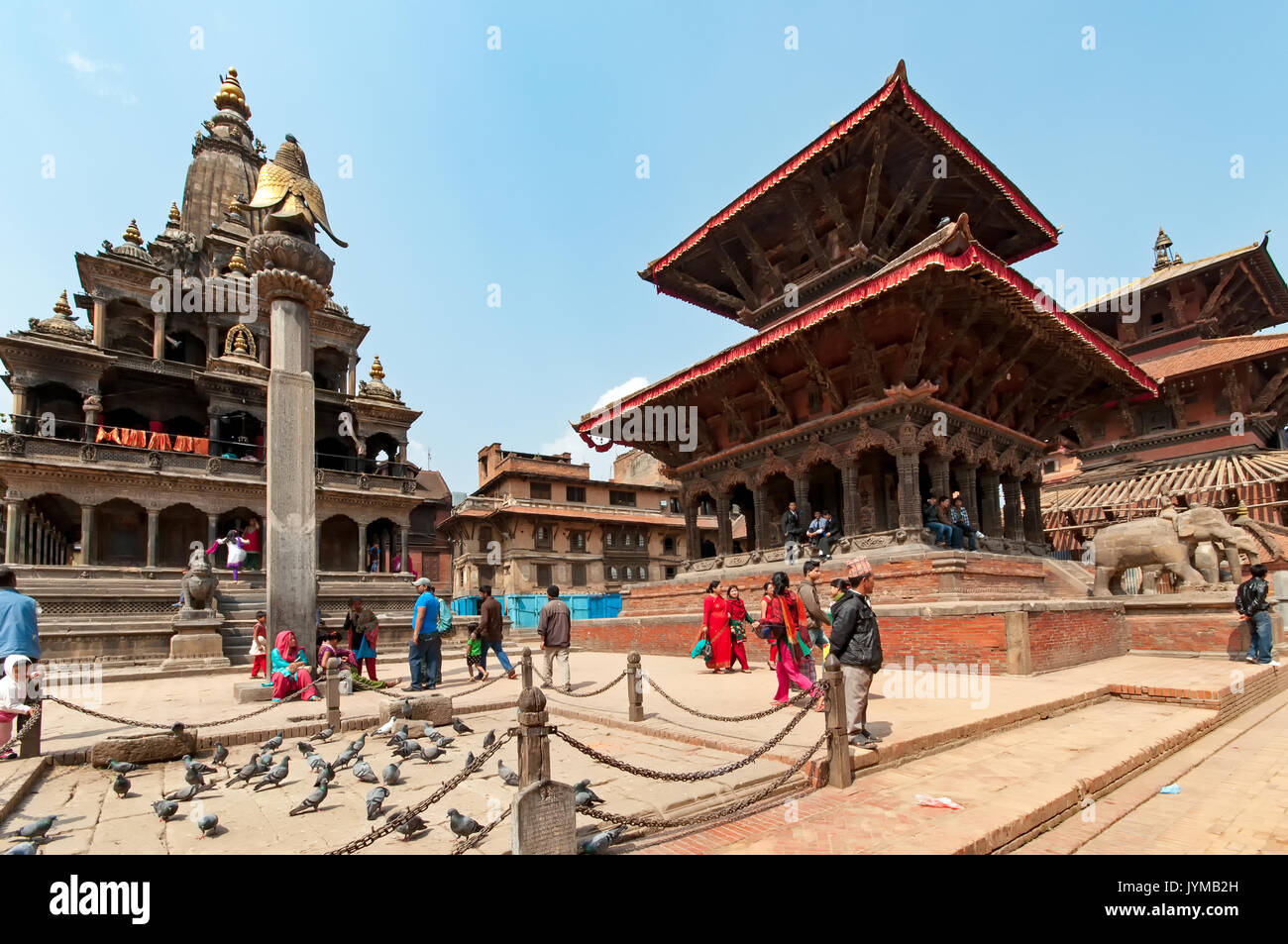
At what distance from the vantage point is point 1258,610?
10.6 meters

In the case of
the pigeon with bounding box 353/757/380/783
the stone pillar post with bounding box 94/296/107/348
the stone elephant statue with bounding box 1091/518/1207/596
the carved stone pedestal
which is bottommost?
the carved stone pedestal

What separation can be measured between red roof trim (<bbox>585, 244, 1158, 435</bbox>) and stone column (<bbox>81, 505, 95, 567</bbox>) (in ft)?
63.4

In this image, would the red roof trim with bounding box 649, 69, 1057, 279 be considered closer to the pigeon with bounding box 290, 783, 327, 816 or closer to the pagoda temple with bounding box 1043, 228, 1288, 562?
the pagoda temple with bounding box 1043, 228, 1288, 562

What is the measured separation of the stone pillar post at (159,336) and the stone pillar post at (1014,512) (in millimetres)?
33776

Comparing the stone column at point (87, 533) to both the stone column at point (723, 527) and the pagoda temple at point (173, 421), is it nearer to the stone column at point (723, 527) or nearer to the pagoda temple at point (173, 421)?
the pagoda temple at point (173, 421)

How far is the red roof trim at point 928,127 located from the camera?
563 inches

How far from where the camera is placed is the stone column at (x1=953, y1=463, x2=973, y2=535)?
629 inches

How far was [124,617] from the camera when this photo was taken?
63.8 ft

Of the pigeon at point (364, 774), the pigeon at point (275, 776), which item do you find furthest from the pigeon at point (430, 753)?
the pigeon at point (275, 776)

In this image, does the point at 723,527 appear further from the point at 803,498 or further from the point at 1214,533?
the point at 1214,533

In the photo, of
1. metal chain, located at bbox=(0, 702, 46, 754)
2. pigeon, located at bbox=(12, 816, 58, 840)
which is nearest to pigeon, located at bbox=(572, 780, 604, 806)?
pigeon, located at bbox=(12, 816, 58, 840)

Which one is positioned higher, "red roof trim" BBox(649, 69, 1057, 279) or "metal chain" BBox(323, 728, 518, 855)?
"red roof trim" BBox(649, 69, 1057, 279)

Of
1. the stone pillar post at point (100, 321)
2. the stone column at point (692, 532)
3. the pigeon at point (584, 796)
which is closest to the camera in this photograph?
the pigeon at point (584, 796)

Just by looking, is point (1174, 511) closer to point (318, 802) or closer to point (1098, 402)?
point (1098, 402)
